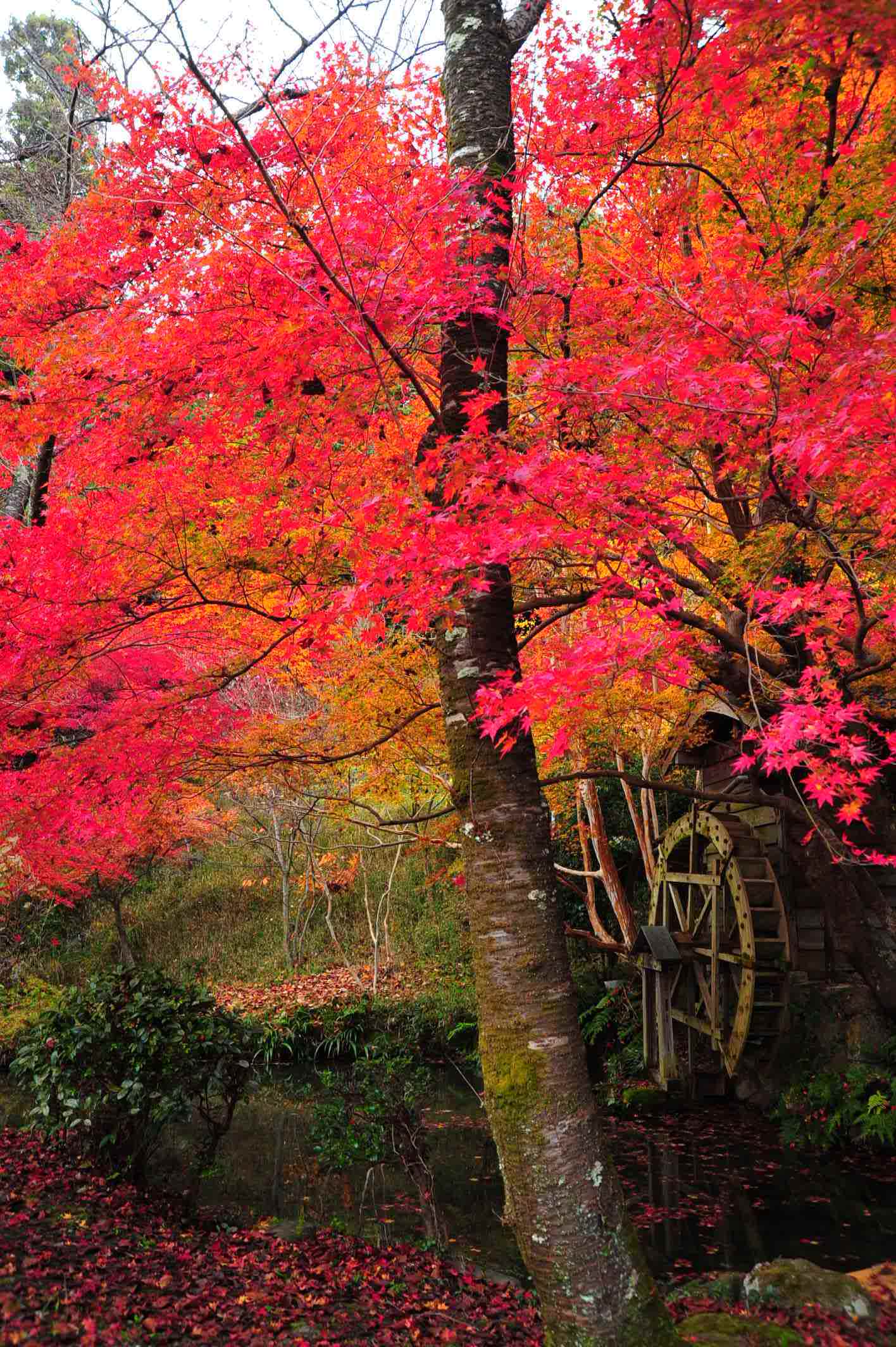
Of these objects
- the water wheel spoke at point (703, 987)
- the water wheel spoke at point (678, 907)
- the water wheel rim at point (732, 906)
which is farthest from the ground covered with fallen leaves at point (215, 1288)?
the water wheel spoke at point (678, 907)

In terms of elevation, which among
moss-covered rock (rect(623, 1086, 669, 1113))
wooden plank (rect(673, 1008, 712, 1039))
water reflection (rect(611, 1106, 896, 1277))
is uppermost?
wooden plank (rect(673, 1008, 712, 1039))

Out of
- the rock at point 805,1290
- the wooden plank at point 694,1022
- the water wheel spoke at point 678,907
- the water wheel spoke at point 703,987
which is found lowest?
the rock at point 805,1290

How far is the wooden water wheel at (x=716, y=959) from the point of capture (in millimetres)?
9195

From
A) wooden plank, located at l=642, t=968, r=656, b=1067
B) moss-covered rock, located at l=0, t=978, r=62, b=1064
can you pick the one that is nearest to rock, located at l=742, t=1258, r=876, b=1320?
wooden plank, located at l=642, t=968, r=656, b=1067

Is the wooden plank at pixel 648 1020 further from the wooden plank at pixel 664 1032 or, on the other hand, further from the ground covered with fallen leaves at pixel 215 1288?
the ground covered with fallen leaves at pixel 215 1288

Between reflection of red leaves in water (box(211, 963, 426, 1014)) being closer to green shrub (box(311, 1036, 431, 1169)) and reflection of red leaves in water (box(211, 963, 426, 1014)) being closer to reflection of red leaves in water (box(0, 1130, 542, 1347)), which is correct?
green shrub (box(311, 1036, 431, 1169))

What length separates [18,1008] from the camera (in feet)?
37.7

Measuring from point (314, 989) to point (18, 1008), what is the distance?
432 centimetres

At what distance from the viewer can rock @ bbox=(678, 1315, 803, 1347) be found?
10.5 ft

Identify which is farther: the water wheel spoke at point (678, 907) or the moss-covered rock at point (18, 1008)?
the water wheel spoke at point (678, 907)

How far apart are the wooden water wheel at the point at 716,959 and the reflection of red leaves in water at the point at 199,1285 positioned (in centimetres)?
507

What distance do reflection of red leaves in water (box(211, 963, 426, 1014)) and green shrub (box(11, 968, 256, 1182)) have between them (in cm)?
652

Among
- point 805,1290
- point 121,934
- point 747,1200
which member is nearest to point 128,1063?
point 805,1290

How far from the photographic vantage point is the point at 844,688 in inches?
210
